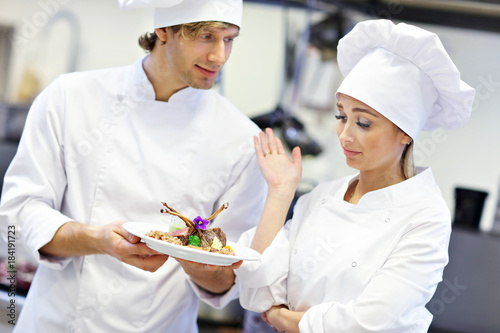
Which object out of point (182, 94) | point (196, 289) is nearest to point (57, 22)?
point (182, 94)

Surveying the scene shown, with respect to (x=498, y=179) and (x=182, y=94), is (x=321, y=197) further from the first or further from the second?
(x=498, y=179)

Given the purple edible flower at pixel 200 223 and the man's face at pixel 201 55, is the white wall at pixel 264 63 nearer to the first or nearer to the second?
the man's face at pixel 201 55

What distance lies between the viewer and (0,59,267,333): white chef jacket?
6.46ft

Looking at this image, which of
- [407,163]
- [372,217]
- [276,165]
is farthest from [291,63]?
[372,217]

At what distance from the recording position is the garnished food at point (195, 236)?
64.1 inches

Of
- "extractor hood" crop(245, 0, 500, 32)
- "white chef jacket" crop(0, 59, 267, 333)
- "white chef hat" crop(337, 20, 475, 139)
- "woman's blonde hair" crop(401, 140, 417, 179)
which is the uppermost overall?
"extractor hood" crop(245, 0, 500, 32)

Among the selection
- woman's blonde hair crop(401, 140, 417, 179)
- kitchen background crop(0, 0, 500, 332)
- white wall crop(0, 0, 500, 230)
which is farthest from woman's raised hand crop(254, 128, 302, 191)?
white wall crop(0, 0, 500, 230)

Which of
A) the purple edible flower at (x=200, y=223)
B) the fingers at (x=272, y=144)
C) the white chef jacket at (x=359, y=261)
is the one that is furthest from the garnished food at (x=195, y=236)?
the fingers at (x=272, y=144)

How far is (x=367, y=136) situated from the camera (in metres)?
1.70

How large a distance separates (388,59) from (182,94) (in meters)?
0.76

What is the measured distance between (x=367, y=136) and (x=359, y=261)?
1.22 feet

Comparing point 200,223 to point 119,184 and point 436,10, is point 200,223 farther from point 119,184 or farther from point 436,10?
point 436,10

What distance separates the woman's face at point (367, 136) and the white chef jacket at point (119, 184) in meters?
0.47

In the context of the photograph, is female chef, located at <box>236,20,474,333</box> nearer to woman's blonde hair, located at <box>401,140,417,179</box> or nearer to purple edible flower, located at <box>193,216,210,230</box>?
woman's blonde hair, located at <box>401,140,417,179</box>
